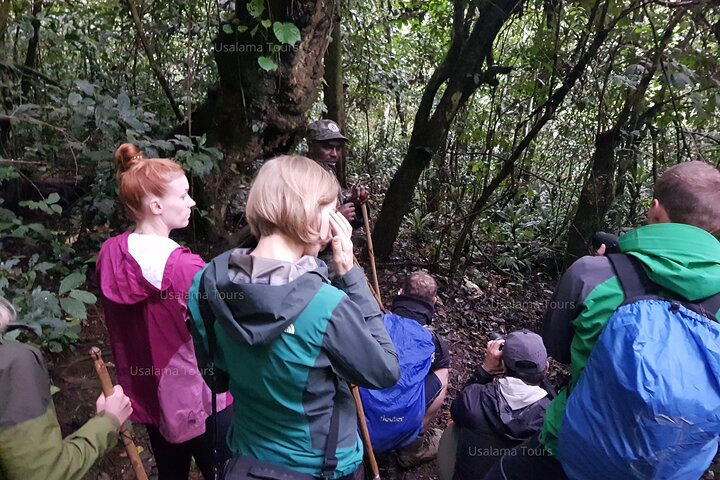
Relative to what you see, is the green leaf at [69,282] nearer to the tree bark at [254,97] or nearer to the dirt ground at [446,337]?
the dirt ground at [446,337]

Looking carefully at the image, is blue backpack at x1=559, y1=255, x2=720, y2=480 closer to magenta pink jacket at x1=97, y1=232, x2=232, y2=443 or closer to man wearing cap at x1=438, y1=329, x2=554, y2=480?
man wearing cap at x1=438, y1=329, x2=554, y2=480

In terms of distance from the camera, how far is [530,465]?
6.52ft

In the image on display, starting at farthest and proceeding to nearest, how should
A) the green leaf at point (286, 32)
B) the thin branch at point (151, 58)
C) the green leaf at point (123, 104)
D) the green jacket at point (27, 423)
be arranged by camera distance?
1. the thin branch at point (151, 58)
2. the green leaf at point (286, 32)
3. the green leaf at point (123, 104)
4. the green jacket at point (27, 423)

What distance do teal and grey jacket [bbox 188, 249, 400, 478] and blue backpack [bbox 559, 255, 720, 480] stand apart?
2.19 feet

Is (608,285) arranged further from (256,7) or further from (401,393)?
(256,7)

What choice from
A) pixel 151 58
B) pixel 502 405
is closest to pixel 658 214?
pixel 502 405

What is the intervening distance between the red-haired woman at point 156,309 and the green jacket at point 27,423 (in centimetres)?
60

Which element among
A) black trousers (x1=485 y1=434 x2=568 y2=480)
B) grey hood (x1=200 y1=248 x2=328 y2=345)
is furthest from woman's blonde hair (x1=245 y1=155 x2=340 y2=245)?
black trousers (x1=485 y1=434 x2=568 y2=480)

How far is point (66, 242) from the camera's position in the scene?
4.01 metres

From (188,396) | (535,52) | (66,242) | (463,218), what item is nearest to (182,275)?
(188,396)

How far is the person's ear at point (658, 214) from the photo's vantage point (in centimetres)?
174

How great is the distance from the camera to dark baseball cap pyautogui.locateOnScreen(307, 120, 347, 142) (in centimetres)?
404

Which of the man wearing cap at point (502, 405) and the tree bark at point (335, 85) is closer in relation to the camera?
the man wearing cap at point (502, 405)

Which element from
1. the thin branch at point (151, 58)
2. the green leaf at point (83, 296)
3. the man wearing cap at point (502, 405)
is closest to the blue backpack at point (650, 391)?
the man wearing cap at point (502, 405)
